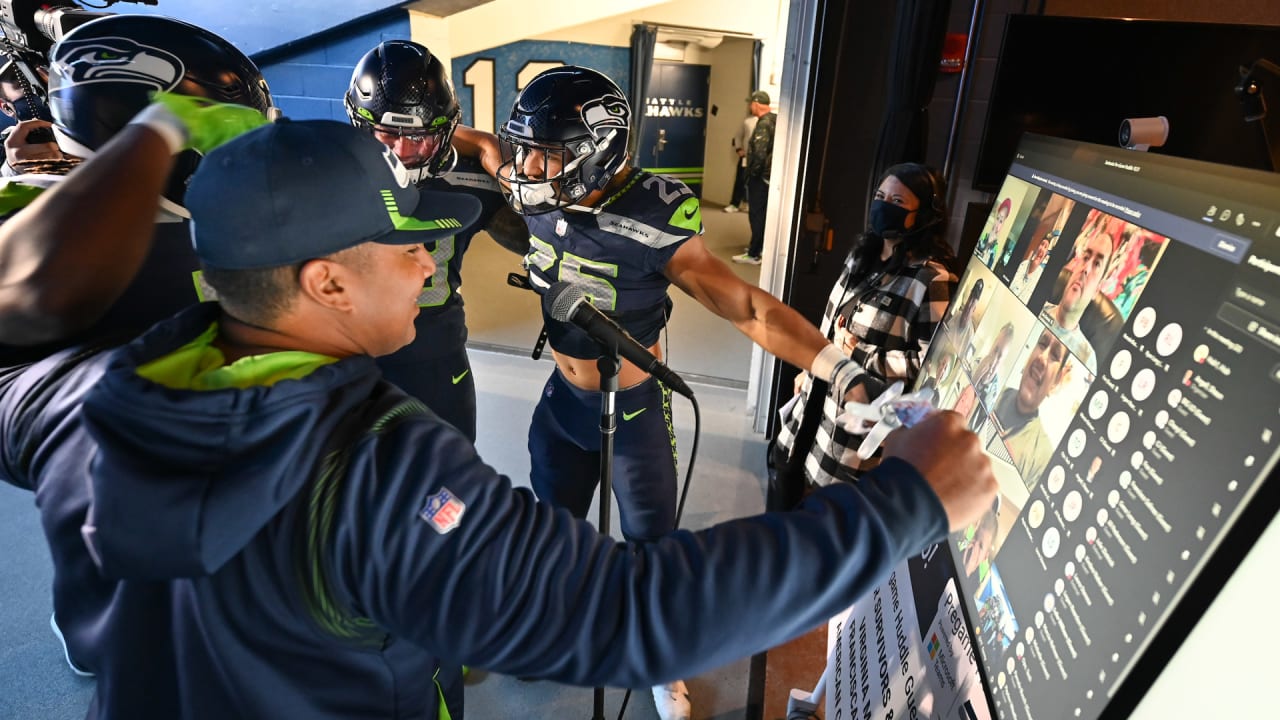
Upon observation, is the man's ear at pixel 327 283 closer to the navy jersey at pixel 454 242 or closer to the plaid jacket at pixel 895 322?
the navy jersey at pixel 454 242

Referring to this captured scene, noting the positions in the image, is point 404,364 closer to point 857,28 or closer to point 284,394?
point 284,394

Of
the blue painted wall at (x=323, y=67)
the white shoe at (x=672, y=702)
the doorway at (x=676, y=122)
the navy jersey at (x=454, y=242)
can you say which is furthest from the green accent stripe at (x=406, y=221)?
the doorway at (x=676, y=122)

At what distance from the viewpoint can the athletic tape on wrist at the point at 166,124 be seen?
108 cm

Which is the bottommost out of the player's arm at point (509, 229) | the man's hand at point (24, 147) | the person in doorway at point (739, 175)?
the person in doorway at point (739, 175)

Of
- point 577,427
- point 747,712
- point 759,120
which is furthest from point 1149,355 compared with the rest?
point 759,120

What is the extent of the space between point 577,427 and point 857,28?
227 cm

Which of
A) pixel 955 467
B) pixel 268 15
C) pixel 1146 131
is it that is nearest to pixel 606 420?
pixel 955 467

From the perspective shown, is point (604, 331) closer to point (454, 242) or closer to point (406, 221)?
point (406, 221)

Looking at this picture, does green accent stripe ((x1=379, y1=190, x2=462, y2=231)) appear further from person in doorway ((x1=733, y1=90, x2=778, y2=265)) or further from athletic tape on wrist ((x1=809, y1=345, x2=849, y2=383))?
person in doorway ((x1=733, y1=90, x2=778, y2=265))

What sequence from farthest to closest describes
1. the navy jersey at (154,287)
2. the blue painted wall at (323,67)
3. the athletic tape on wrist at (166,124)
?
the blue painted wall at (323,67), the navy jersey at (154,287), the athletic tape on wrist at (166,124)

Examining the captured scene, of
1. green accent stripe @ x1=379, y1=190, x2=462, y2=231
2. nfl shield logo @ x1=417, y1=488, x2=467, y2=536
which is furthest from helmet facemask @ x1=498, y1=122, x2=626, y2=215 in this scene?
nfl shield logo @ x1=417, y1=488, x2=467, y2=536

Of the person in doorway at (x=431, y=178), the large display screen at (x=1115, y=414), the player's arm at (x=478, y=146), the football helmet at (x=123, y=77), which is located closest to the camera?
the large display screen at (x=1115, y=414)

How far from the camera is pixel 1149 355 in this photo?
0.68 meters

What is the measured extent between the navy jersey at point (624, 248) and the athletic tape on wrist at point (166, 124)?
1087 millimetres
